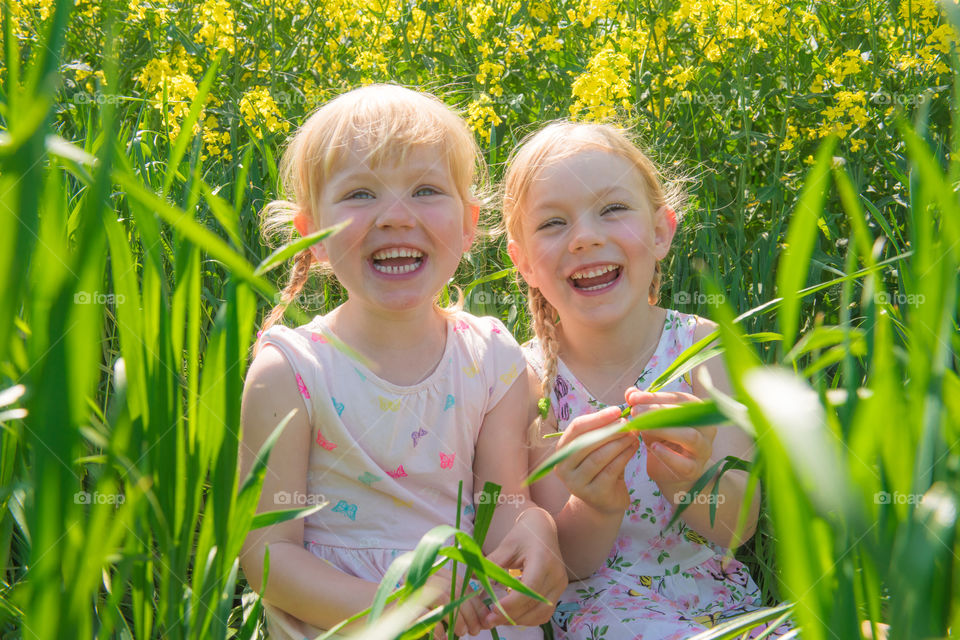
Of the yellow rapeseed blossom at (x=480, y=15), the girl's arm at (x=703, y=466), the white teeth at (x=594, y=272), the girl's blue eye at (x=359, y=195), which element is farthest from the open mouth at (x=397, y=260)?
the yellow rapeseed blossom at (x=480, y=15)

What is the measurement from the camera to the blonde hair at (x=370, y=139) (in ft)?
5.33

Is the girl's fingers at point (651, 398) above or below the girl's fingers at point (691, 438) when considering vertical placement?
above

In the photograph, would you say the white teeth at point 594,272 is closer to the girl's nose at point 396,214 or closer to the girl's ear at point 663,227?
the girl's ear at point 663,227

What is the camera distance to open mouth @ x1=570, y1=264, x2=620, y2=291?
5.88 ft

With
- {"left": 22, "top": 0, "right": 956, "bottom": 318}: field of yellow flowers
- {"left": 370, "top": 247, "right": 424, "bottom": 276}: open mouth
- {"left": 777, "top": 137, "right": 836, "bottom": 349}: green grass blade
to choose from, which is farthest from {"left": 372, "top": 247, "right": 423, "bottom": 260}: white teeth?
{"left": 777, "top": 137, "right": 836, "bottom": 349}: green grass blade

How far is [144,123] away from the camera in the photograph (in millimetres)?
2545

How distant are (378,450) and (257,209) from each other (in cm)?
113

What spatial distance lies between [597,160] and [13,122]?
4.43 feet

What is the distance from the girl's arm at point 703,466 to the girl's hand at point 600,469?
0.14 ft

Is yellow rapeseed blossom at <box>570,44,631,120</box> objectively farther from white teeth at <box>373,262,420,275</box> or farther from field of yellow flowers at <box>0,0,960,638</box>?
white teeth at <box>373,262,420,275</box>

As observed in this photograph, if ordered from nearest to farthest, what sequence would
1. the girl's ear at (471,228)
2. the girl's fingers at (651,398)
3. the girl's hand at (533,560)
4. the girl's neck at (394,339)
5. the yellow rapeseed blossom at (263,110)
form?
the girl's fingers at (651,398) < the girl's hand at (533,560) < the girl's neck at (394,339) < the girl's ear at (471,228) < the yellow rapeseed blossom at (263,110)

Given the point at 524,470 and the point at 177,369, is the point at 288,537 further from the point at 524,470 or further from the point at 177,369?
the point at 177,369

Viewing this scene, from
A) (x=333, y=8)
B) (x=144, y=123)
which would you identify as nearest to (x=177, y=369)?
(x=144, y=123)

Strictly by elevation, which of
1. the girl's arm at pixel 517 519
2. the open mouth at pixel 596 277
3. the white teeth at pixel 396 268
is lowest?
the girl's arm at pixel 517 519
